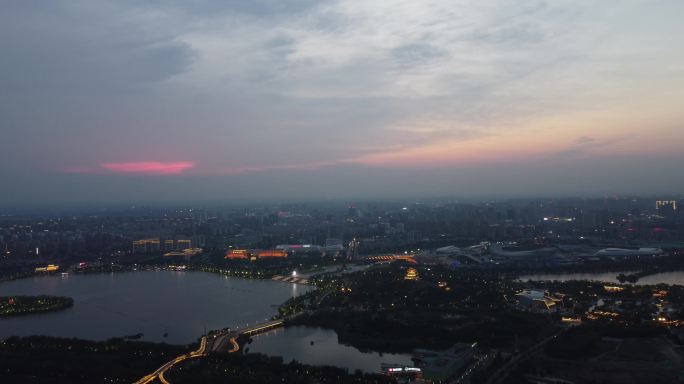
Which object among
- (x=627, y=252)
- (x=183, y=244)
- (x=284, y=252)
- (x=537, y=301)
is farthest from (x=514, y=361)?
(x=183, y=244)

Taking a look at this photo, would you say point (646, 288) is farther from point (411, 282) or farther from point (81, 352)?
point (81, 352)

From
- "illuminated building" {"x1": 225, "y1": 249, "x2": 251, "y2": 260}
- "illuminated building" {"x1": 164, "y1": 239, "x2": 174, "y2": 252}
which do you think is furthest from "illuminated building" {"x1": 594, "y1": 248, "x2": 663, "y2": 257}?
"illuminated building" {"x1": 164, "y1": 239, "x2": 174, "y2": 252}

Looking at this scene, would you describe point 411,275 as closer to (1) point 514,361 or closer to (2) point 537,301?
(2) point 537,301

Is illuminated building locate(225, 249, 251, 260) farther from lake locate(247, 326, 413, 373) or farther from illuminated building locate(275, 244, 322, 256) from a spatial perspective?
lake locate(247, 326, 413, 373)

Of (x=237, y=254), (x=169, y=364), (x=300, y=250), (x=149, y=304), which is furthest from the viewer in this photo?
(x=300, y=250)

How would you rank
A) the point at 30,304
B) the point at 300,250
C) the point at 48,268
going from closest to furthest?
the point at 30,304 < the point at 48,268 < the point at 300,250

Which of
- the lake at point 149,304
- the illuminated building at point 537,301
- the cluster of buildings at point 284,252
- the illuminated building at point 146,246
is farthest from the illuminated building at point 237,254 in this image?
the illuminated building at point 537,301

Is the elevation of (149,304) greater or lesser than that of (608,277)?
greater
